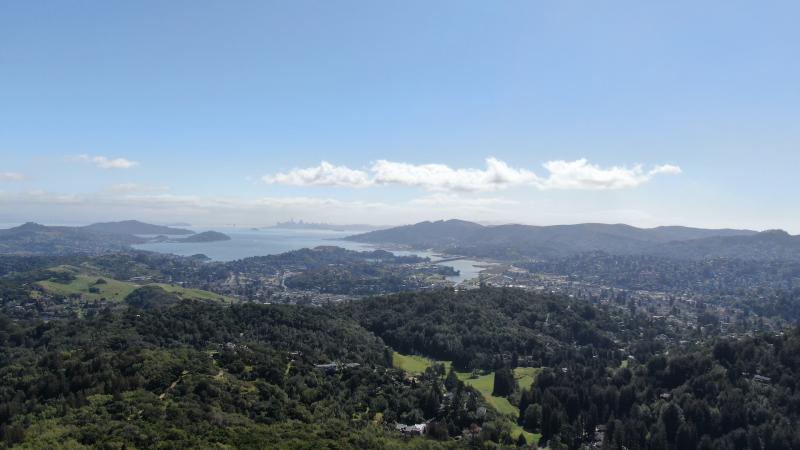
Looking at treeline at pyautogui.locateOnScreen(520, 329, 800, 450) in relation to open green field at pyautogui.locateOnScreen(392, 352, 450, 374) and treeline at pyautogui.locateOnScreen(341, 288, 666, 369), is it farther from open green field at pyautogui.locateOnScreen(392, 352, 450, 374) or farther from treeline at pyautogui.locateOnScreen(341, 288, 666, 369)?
open green field at pyautogui.locateOnScreen(392, 352, 450, 374)

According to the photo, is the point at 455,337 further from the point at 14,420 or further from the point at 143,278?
the point at 143,278

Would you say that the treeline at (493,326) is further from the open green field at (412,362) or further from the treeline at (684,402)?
the treeline at (684,402)

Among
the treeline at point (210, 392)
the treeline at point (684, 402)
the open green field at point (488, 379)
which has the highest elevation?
the treeline at point (210, 392)

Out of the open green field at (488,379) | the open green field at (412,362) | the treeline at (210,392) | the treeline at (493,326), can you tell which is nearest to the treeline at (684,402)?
the open green field at (488,379)

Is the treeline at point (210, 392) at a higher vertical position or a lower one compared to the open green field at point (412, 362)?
higher

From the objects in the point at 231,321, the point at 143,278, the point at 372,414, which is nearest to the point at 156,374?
the point at 372,414

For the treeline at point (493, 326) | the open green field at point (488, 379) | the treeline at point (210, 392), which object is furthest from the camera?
the treeline at point (493, 326)

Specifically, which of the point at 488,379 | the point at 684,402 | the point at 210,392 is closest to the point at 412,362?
the point at 488,379

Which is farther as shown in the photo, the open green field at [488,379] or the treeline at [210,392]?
the open green field at [488,379]
